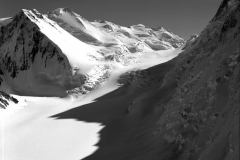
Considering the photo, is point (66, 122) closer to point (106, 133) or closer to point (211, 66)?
point (106, 133)

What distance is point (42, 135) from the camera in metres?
Answer: 22.9

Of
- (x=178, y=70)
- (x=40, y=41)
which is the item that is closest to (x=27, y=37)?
(x=40, y=41)

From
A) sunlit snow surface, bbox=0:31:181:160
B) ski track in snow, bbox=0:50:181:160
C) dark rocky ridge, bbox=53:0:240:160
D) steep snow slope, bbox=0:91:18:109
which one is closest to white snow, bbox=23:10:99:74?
steep snow slope, bbox=0:91:18:109

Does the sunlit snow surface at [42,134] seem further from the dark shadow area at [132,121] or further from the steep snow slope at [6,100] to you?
Result: the dark shadow area at [132,121]

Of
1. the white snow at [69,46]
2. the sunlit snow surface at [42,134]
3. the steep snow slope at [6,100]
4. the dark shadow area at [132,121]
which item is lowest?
the steep snow slope at [6,100]

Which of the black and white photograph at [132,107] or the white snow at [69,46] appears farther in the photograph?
the white snow at [69,46]

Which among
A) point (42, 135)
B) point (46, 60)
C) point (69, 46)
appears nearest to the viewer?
point (42, 135)

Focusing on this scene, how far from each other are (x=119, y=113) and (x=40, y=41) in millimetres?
34213

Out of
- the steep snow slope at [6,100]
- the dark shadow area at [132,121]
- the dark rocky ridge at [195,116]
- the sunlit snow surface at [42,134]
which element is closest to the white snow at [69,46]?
the steep snow slope at [6,100]

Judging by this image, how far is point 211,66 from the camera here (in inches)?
554

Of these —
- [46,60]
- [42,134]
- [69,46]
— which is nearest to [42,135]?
[42,134]

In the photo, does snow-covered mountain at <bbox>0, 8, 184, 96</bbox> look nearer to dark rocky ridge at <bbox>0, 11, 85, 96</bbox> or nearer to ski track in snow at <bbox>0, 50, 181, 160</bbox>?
dark rocky ridge at <bbox>0, 11, 85, 96</bbox>

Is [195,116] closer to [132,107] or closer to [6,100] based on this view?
[132,107]

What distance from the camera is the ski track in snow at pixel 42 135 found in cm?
1845
